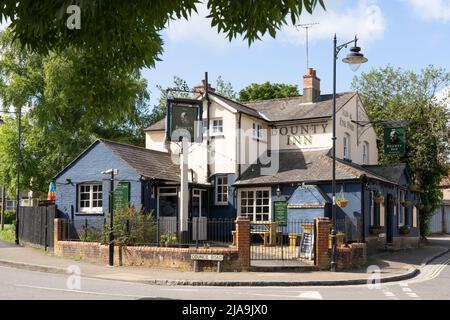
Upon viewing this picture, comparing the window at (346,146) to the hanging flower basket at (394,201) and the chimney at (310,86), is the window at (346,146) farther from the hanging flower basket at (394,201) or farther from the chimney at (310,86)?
the hanging flower basket at (394,201)

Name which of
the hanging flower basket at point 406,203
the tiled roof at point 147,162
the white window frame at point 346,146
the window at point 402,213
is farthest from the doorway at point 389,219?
the tiled roof at point 147,162

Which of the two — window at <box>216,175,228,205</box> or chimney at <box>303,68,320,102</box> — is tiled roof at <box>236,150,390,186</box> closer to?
window at <box>216,175,228,205</box>

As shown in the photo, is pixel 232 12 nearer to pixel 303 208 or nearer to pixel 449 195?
pixel 303 208

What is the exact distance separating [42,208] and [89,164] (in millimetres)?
2949

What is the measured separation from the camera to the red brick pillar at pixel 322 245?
18.4 metres

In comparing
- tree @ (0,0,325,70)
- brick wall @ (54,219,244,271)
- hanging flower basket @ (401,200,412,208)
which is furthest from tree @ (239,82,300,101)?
tree @ (0,0,325,70)

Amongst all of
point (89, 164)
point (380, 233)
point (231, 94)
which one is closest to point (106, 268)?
point (89, 164)

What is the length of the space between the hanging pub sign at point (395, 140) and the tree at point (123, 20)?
2480cm

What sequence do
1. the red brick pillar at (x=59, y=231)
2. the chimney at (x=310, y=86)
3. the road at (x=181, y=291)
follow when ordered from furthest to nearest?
the chimney at (x=310, y=86)
the red brick pillar at (x=59, y=231)
the road at (x=181, y=291)

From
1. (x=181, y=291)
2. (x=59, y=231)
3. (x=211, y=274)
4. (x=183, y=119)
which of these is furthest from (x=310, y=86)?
(x=181, y=291)

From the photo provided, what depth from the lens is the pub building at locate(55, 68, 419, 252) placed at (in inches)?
958

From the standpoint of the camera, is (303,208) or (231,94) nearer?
(303,208)

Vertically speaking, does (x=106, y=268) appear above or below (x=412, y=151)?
below

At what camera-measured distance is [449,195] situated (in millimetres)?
51219
